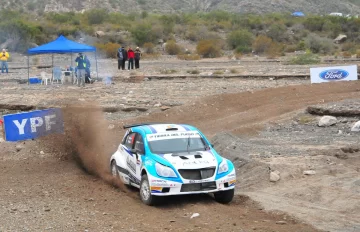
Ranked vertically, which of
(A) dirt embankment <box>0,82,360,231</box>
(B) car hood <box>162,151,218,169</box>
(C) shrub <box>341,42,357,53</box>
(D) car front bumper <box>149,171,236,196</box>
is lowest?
(A) dirt embankment <box>0,82,360,231</box>

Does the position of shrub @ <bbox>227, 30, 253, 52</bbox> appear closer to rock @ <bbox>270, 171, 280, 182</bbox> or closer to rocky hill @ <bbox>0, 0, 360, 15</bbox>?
rocky hill @ <bbox>0, 0, 360, 15</bbox>

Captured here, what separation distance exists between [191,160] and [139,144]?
5.32 ft

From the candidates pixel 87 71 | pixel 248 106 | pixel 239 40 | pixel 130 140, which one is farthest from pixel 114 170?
pixel 239 40

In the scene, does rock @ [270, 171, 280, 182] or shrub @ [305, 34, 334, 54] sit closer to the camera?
rock @ [270, 171, 280, 182]

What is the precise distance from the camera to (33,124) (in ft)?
64.3

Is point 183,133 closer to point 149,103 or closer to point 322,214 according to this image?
point 322,214

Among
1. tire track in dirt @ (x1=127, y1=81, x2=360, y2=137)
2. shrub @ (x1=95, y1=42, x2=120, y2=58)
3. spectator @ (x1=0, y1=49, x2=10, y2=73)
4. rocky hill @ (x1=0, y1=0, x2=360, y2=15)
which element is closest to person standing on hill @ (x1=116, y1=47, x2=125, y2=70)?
spectator @ (x1=0, y1=49, x2=10, y2=73)

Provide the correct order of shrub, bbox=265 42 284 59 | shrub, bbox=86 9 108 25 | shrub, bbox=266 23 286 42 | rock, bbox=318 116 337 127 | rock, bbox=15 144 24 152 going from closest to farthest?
rock, bbox=15 144 24 152 → rock, bbox=318 116 337 127 → shrub, bbox=265 42 284 59 → shrub, bbox=266 23 286 42 → shrub, bbox=86 9 108 25

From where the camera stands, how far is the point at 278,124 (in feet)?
76.3

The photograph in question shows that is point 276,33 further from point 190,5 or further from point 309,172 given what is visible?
point 309,172

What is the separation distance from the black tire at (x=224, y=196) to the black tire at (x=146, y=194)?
1.32m

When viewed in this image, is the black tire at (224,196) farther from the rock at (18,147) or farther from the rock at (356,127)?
the rock at (356,127)

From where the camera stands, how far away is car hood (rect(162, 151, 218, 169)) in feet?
42.1

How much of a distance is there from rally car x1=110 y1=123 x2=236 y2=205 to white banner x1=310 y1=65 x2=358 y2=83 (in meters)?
18.8
